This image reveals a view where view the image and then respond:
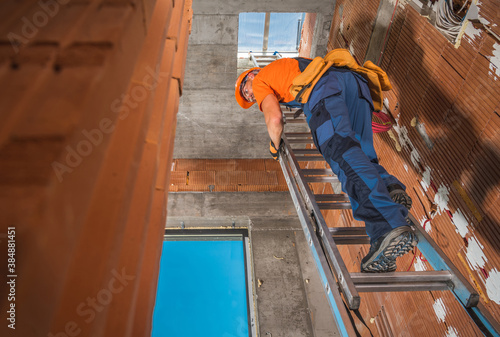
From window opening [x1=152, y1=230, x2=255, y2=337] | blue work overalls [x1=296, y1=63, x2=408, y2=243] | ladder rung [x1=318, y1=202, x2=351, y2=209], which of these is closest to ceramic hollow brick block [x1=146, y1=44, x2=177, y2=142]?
blue work overalls [x1=296, y1=63, x2=408, y2=243]

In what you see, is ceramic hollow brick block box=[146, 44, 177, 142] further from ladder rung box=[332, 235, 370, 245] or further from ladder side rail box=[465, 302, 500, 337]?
ladder side rail box=[465, 302, 500, 337]

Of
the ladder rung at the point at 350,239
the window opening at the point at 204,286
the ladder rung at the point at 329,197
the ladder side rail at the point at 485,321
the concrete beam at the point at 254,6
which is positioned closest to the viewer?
the ladder side rail at the point at 485,321

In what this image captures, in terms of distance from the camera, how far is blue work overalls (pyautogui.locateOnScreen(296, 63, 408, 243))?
214cm

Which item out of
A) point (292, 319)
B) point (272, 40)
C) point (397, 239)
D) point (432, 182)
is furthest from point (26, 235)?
point (272, 40)

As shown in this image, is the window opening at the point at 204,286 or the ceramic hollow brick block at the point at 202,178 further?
the ceramic hollow brick block at the point at 202,178

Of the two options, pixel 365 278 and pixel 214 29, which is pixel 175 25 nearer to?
pixel 365 278

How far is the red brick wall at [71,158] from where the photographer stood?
1.58 ft

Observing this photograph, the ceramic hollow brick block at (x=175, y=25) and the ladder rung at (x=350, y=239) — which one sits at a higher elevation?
the ceramic hollow brick block at (x=175, y=25)

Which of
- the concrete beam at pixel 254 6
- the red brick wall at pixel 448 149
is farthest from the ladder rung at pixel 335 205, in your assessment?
the concrete beam at pixel 254 6

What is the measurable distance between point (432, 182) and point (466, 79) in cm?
87

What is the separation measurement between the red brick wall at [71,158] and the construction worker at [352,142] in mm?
1572

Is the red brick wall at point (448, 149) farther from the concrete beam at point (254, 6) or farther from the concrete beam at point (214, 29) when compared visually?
the concrete beam at point (214, 29)

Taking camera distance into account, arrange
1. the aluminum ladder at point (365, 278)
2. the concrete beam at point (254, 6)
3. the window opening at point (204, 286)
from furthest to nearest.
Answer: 1. the window opening at point (204, 286)
2. the concrete beam at point (254, 6)
3. the aluminum ladder at point (365, 278)

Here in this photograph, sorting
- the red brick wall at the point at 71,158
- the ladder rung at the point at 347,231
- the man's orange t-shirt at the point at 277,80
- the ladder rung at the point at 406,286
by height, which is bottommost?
the red brick wall at the point at 71,158
